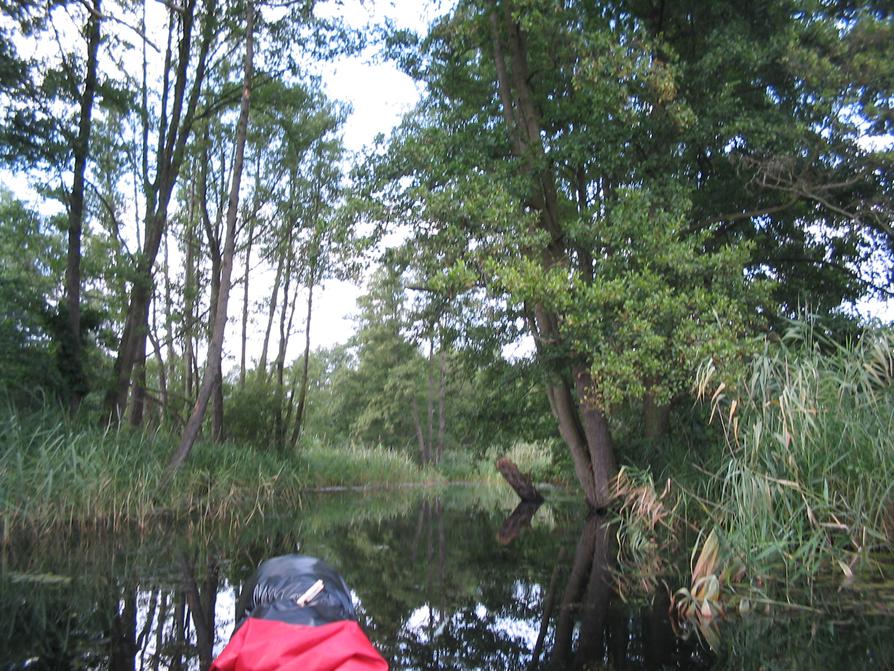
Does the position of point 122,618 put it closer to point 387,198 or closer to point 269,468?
point 387,198

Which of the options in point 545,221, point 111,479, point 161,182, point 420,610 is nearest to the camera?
point 420,610

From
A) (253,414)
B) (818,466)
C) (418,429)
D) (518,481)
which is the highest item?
(418,429)

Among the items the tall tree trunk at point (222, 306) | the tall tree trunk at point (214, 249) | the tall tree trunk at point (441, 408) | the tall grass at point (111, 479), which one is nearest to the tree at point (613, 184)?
the tall tree trunk at point (222, 306)

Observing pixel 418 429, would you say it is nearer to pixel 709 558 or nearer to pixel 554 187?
pixel 554 187

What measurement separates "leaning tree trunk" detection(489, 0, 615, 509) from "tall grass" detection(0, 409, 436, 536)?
6047 millimetres

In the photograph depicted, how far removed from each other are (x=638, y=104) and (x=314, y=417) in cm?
3188

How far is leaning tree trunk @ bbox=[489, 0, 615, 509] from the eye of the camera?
40.8 feet

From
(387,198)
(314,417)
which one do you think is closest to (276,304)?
(387,198)

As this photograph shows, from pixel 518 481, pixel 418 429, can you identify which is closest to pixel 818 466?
pixel 518 481

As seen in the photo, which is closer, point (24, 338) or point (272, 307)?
point (24, 338)

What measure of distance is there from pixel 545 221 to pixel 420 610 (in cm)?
837

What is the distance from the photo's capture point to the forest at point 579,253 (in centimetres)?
664

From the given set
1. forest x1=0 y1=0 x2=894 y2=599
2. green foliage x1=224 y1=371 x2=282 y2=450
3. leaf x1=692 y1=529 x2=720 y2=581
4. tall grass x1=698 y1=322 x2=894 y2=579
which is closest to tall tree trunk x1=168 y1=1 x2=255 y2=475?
forest x1=0 y1=0 x2=894 y2=599

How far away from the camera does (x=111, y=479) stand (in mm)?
9797
